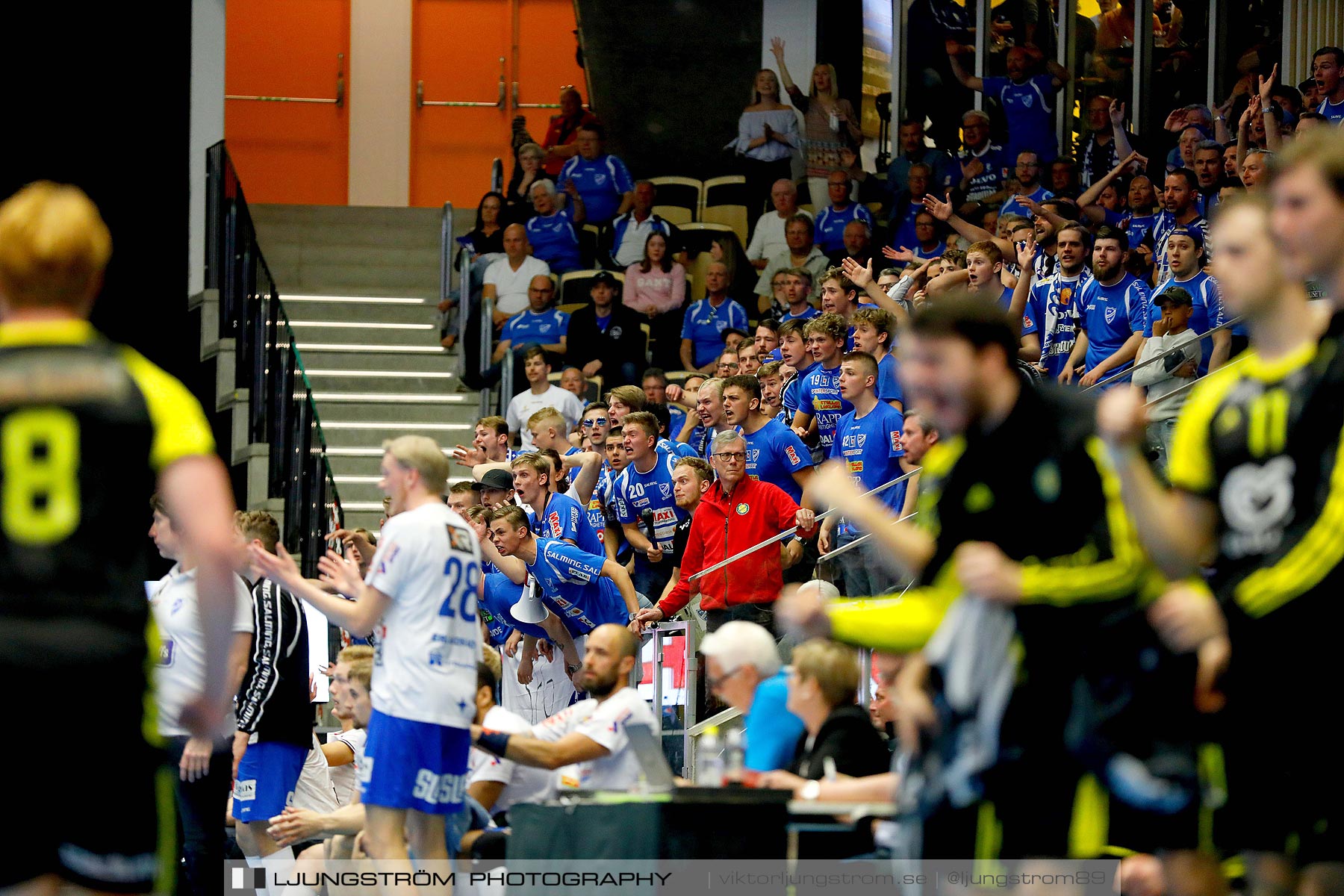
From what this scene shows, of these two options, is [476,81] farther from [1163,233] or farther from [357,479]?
[1163,233]

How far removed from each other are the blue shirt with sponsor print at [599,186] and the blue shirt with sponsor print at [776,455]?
7074mm

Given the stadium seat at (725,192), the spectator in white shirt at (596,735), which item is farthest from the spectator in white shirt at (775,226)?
the spectator in white shirt at (596,735)

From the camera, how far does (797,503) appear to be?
9.94m

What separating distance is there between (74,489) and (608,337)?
11588 millimetres

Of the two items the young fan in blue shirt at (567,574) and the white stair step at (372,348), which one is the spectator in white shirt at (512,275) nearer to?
the white stair step at (372,348)

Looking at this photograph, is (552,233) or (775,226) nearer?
(775,226)

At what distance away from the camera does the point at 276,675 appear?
7559 millimetres

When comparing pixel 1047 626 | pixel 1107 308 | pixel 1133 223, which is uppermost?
pixel 1133 223

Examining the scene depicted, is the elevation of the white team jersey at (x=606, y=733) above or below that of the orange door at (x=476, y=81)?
below

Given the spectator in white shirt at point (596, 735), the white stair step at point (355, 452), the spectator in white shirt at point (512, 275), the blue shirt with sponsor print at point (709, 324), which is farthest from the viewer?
the spectator in white shirt at point (512, 275)

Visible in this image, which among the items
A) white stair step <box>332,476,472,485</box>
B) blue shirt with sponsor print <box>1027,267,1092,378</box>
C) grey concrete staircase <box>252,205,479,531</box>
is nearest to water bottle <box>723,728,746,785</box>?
blue shirt with sponsor print <box>1027,267,1092,378</box>

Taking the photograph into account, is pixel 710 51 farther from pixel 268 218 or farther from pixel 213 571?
pixel 213 571

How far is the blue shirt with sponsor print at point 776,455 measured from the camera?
33.1ft

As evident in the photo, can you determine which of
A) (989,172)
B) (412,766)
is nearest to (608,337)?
(989,172)
